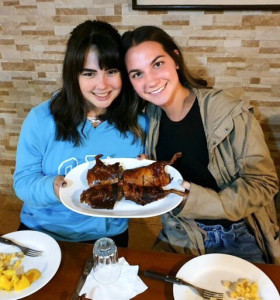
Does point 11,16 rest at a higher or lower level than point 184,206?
higher

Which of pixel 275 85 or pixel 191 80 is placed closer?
pixel 191 80

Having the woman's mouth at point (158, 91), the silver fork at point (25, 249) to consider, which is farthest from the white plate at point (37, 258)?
the woman's mouth at point (158, 91)

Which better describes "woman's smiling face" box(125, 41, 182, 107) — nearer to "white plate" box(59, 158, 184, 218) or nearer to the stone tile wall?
"white plate" box(59, 158, 184, 218)

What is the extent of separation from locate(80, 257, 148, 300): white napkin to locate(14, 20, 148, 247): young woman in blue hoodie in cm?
53

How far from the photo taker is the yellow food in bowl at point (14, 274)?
114 cm

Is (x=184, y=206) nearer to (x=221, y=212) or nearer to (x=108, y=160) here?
(x=221, y=212)

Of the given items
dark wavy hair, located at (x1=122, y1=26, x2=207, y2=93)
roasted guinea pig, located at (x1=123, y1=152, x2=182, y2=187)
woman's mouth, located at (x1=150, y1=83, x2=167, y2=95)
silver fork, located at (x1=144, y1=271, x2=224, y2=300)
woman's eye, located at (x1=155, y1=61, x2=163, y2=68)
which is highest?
dark wavy hair, located at (x1=122, y1=26, x2=207, y2=93)

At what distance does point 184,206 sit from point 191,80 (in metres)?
0.76

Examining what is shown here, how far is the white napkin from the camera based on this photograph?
1.14 m

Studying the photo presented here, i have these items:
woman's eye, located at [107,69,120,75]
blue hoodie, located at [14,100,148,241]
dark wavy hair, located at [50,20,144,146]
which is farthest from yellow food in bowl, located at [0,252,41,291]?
woman's eye, located at [107,69,120,75]

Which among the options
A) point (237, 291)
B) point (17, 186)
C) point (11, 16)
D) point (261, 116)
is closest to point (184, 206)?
point (237, 291)

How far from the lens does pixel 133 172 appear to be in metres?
1.51

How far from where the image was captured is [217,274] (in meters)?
1.21

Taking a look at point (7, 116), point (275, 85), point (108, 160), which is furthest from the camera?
point (7, 116)
